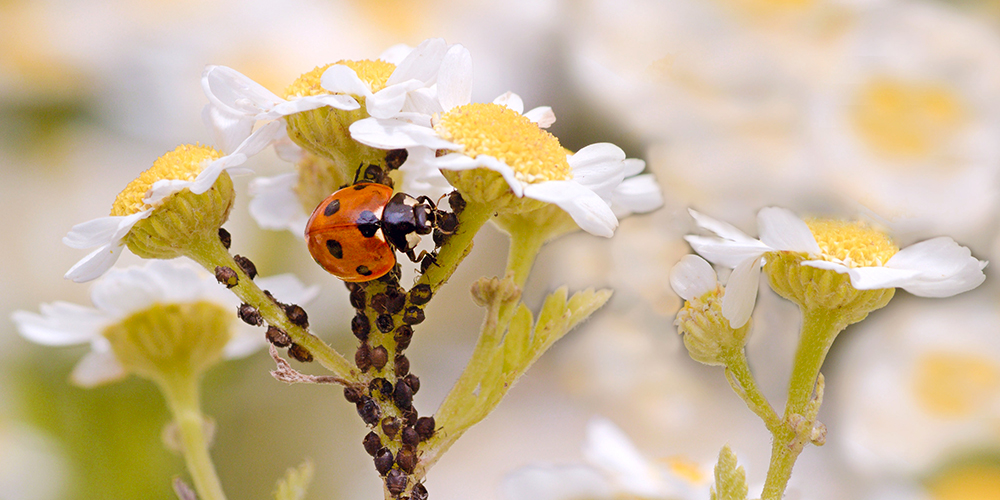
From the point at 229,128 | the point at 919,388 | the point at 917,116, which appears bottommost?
the point at 229,128

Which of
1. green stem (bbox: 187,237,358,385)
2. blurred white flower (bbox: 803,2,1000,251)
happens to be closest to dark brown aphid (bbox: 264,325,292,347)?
green stem (bbox: 187,237,358,385)

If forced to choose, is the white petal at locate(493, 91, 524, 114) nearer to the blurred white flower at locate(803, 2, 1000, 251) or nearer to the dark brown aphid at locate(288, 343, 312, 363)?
the dark brown aphid at locate(288, 343, 312, 363)

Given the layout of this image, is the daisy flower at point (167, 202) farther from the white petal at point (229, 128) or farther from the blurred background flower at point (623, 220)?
the blurred background flower at point (623, 220)

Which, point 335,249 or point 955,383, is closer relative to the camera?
point 335,249

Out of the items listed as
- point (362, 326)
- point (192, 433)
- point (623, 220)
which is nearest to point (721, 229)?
point (362, 326)

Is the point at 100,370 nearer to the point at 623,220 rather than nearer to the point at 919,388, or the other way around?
the point at 623,220

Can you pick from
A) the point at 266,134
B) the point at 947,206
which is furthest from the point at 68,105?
the point at 947,206

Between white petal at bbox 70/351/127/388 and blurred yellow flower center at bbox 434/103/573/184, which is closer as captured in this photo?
blurred yellow flower center at bbox 434/103/573/184
